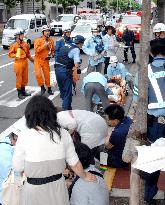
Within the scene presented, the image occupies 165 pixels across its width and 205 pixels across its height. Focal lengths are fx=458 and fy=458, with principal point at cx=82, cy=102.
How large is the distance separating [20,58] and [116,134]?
581 centimetres

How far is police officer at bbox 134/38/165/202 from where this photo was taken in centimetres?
465

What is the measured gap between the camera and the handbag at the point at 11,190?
13.7 feet

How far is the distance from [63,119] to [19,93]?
6.47 metres

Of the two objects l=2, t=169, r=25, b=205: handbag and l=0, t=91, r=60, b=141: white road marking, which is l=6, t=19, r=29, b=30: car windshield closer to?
l=0, t=91, r=60, b=141: white road marking

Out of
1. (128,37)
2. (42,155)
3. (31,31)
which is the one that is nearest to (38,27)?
(31,31)

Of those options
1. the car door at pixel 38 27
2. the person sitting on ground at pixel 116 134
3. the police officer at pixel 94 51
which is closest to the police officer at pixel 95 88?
the person sitting on ground at pixel 116 134

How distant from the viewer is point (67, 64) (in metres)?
9.13

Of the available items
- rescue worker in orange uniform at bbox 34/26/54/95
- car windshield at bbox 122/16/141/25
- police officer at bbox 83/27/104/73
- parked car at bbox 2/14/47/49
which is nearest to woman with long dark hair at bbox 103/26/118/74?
police officer at bbox 83/27/104/73

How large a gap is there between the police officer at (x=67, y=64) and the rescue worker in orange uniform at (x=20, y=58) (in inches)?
96.3

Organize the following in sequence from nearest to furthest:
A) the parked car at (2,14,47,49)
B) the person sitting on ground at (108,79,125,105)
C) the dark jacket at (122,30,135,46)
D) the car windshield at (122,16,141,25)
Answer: the person sitting on ground at (108,79,125,105), the dark jacket at (122,30,135,46), the parked car at (2,14,47,49), the car windshield at (122,16,141,25)

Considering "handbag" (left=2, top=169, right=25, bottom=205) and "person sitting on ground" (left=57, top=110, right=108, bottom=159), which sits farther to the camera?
"person sitting on ground" (left=57, top=110, right=108, bottom=159)

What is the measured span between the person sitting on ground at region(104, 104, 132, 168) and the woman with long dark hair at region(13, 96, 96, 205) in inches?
96.1

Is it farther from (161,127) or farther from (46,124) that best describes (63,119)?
(46,124)

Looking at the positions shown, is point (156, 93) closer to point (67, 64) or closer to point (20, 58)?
point (67, 64)
